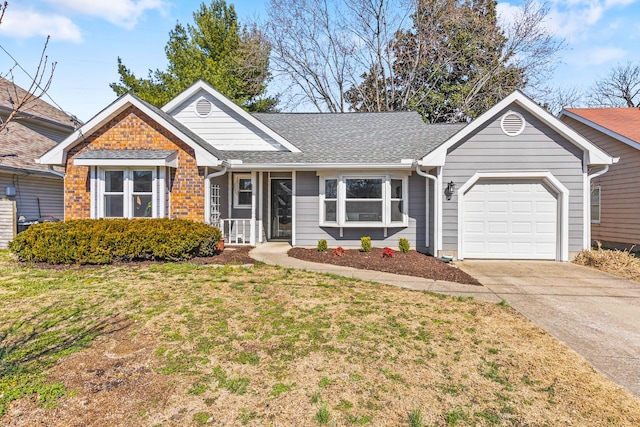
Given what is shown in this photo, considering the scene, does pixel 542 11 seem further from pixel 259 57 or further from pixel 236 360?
pixel 236 360

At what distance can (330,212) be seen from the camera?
11.3 m

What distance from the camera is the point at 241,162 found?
10945 millimetres

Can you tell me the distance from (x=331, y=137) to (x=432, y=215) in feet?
15.9

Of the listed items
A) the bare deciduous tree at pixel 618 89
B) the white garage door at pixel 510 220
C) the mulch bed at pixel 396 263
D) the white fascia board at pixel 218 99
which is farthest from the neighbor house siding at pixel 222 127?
the bare deciduous tree at pixel 618 89

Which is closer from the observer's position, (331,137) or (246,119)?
(246,119)

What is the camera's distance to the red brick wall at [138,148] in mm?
10336

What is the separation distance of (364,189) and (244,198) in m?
4.12

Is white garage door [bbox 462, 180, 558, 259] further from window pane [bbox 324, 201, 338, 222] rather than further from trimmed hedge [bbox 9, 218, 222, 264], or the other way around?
trimmed hedge [bbox 9, 218, 222, 264]

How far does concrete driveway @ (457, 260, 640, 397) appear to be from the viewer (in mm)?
3921

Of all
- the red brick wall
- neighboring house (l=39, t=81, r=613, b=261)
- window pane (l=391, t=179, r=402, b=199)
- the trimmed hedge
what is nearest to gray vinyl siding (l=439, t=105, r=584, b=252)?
neighboring house (l=39, t=81, r=613, b=261)

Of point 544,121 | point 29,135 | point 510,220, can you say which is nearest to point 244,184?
point 510,220

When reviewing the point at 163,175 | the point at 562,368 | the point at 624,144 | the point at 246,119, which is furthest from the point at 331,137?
the point at 562,368

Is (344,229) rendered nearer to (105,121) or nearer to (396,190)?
(396,190)

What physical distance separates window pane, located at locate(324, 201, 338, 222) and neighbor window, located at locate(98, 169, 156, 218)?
5.04m
